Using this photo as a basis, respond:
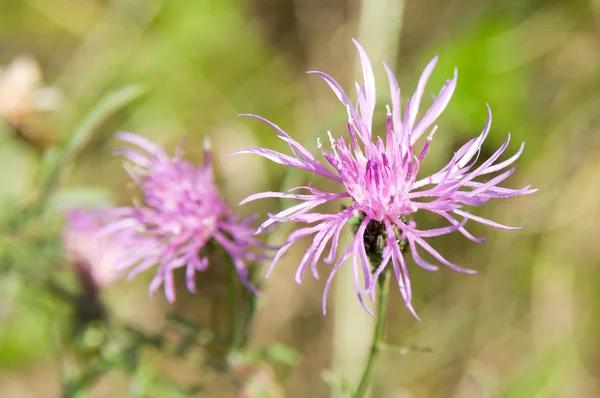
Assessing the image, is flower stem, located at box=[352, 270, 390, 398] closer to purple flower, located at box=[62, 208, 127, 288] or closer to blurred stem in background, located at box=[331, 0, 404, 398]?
purple flower, located at box=[62, 208, 127, 288]

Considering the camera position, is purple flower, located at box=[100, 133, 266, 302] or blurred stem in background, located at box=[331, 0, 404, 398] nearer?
purple flower, located at box=[100, 133, 266, 302]

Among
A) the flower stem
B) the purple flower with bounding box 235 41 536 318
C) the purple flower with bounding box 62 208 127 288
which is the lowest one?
the purple flower with bounding box 62 208 127 288

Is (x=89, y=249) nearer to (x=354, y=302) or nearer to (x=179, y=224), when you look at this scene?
(x=179, y=224)

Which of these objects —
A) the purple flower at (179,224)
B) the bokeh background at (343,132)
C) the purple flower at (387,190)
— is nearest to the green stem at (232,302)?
the purple flower at (179,224)

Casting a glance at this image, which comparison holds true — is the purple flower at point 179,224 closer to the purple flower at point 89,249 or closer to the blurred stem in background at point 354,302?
the purple flower at point 89,249

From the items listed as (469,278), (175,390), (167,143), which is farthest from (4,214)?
(469,278)

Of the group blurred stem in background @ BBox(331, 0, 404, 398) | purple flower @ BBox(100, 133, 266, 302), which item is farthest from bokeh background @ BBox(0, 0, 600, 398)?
purple flower @ BBox(100, 133, 266, 302)
